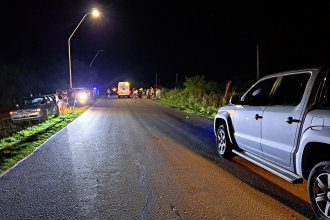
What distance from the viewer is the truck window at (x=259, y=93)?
22.4 ft

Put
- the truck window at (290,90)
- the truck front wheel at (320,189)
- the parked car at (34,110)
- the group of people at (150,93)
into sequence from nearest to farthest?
the truck front wheel at (320,189) < the truck window at (290,90) < the parked car at (34,110) < the group of people at (150,93)

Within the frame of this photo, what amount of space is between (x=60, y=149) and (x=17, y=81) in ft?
101

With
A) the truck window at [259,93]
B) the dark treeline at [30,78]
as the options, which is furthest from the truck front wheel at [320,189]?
the dark treeline at [30,78]

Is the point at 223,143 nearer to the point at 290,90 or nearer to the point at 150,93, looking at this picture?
the point at 290,90

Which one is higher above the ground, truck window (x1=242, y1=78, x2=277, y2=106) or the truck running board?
truck window (x1=242, y1=78, x2=277, y2=106)

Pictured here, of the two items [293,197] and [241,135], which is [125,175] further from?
[293,197]

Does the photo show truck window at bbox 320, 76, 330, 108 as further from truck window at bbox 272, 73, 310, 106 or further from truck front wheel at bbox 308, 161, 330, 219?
truck front wheel at bbox 308, 161, 330, 219

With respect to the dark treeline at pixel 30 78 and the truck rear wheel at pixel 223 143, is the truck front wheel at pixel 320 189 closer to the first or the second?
the truck rear wheel at pixel 223 143

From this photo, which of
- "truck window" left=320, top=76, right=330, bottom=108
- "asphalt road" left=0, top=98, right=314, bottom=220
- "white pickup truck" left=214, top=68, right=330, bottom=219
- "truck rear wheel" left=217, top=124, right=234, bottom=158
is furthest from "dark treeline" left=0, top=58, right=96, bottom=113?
"truck window" left=320, top=76, right=330, bottom=108

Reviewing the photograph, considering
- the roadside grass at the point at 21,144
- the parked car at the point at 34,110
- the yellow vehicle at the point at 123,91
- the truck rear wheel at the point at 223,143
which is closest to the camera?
the truck rear wheel at the point at 223,143

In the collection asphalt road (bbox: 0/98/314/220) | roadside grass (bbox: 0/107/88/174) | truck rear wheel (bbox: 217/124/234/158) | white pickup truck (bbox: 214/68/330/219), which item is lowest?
roadside grass (bbox: 0/107/88/174)

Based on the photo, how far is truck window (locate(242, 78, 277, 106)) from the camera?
682 centimetres

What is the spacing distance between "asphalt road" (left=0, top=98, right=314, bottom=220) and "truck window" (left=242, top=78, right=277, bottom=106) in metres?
1.40

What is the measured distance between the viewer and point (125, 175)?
23.5 feet
